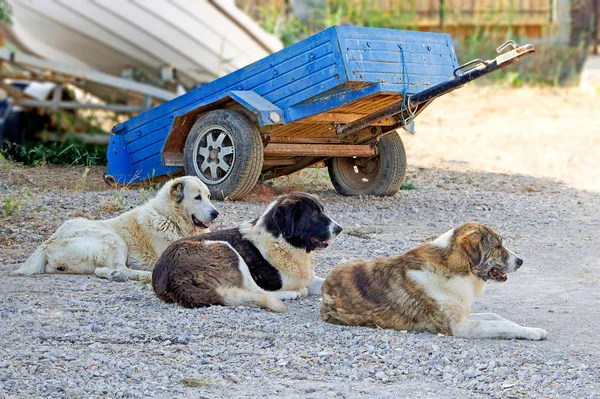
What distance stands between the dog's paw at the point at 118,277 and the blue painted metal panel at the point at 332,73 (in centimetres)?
296

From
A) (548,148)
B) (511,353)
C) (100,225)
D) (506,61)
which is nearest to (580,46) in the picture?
(548,148)

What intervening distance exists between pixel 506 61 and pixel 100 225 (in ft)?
13.6

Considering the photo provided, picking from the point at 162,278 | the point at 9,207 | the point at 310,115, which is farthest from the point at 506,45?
the point at 9,207

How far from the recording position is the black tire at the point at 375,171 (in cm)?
1166

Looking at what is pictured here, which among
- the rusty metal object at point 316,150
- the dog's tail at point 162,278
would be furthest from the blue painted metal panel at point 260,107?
the dog's tail at point 162,278

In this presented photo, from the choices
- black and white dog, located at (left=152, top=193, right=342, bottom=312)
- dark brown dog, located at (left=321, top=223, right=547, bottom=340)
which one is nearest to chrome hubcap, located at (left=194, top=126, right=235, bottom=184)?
black and white dog, located at (left=152, top=193, right=342, bottom=312)

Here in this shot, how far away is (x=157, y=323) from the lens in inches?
241

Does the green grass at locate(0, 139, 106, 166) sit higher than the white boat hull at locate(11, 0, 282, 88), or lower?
lower

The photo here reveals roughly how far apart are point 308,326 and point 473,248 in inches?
46.2

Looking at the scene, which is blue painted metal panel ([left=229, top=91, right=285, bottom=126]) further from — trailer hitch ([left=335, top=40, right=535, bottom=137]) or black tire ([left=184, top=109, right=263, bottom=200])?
trailer hitch ([left=335, top=40, right=535, bottom=137])

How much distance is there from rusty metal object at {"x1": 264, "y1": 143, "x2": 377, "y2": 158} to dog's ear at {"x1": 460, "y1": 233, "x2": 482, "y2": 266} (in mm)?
4936

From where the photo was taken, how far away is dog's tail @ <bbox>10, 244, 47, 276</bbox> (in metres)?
7.76

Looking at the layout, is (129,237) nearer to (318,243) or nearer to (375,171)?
(318,243)

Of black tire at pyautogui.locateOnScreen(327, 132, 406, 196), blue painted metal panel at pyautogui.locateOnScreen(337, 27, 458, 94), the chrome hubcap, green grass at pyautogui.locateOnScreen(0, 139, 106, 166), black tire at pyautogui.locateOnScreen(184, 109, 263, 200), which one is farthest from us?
green grass at pyautogui.locateOnScreen(0, 139, 106, 166)
